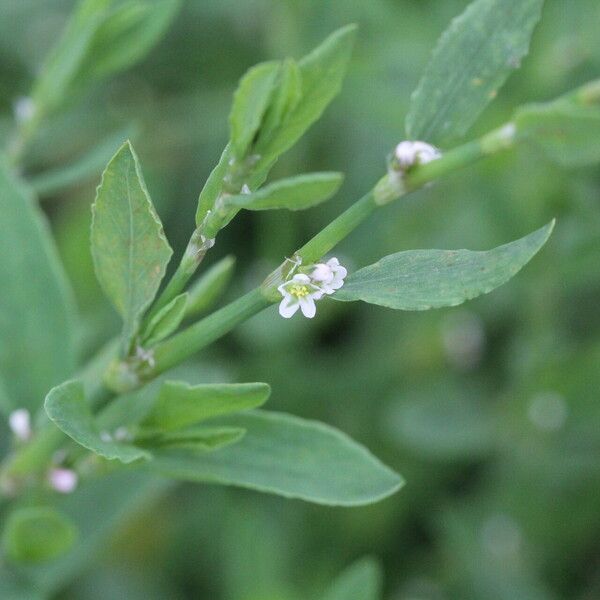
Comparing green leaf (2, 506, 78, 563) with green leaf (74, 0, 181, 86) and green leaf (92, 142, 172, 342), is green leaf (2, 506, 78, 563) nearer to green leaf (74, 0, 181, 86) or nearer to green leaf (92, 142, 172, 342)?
green leaf (92, 142, 172, 342)

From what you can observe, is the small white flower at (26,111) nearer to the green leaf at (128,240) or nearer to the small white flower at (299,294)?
the green leaf at (128,240)

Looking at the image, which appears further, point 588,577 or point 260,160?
point 588,577

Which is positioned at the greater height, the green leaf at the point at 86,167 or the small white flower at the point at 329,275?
the green leaf at the point at 86,167

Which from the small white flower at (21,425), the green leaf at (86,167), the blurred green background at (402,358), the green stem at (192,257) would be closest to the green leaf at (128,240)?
the green stem at (192,257)

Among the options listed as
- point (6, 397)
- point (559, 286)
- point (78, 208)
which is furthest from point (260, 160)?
point (78, 208)

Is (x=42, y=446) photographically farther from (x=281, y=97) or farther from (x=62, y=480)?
(x=281, y=97)

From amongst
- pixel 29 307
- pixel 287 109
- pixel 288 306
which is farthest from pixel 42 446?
pixel 287 109

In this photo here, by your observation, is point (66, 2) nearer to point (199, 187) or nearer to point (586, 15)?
point (199, 187)
